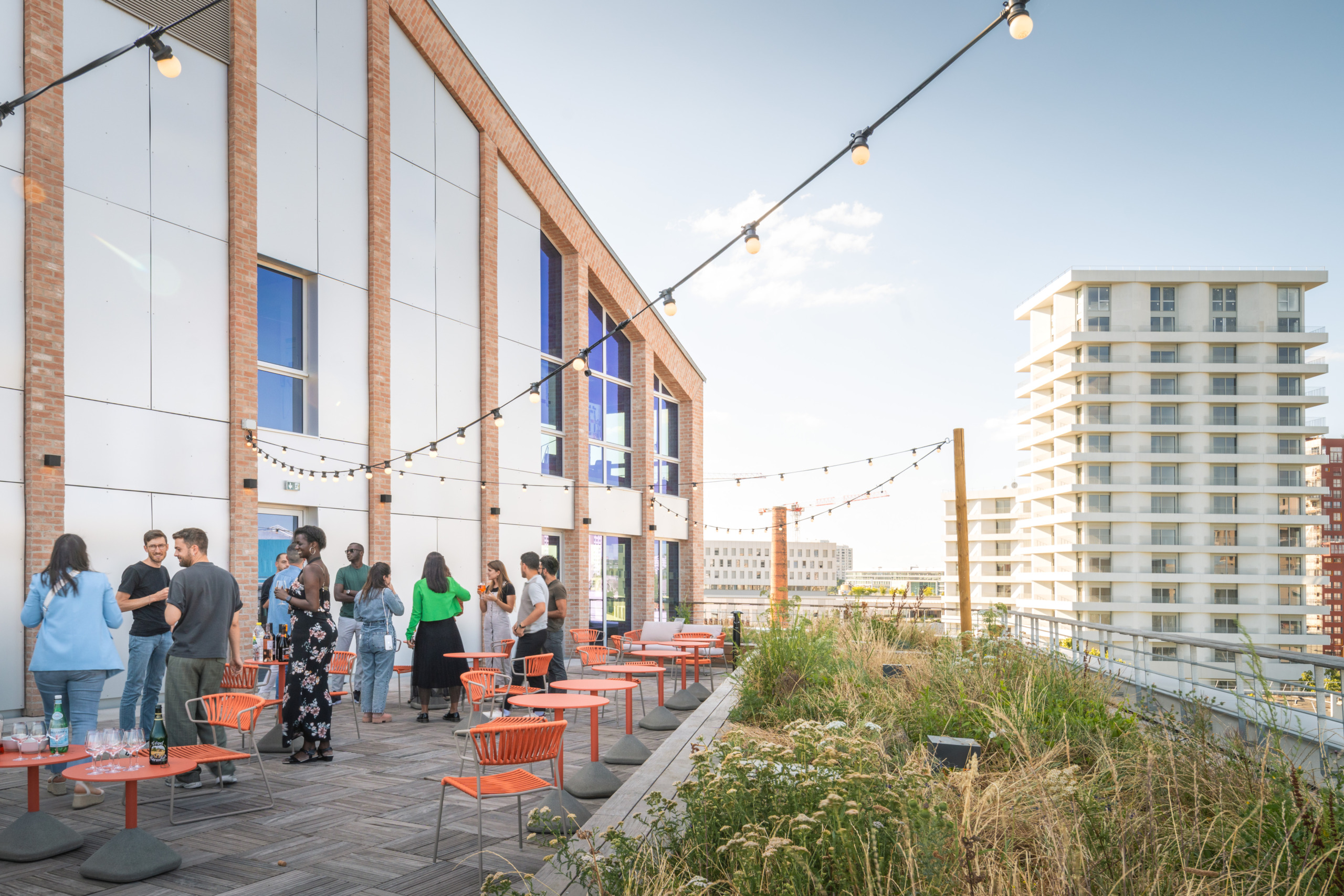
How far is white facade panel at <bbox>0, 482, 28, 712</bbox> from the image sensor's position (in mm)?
7512

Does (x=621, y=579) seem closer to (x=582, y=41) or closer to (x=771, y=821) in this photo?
(x=582, y=41)

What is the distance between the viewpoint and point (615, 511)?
1769 centimetres

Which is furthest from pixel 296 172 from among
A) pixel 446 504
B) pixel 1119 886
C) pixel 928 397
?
pixel 928 397

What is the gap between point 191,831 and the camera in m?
4.69

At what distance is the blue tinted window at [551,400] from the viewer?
1568 cm

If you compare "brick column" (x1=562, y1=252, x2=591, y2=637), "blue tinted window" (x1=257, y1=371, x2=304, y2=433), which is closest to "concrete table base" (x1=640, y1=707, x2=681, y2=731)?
"blue tinted window" (x1=257, y1=371, x2=304, y2=433)

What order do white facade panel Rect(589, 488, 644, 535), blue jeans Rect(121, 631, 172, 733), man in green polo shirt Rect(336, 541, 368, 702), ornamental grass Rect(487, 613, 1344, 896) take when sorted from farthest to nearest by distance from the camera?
white facade panel Rect(589, 488, 644, 535)
man in green polo shirt Rect(336, 541, 368, 702)
blue jeans Rect(121, 631, 172, 733)
ornamental grass Rect(487, 613, 1344, 896)

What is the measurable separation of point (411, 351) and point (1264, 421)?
70.1 m

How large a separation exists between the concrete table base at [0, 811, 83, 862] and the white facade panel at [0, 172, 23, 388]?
4.85 meters

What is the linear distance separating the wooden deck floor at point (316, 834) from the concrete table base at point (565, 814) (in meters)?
0.14

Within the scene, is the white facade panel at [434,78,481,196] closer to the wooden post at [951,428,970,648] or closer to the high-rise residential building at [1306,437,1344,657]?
the wooden post at [951,428,970,648]

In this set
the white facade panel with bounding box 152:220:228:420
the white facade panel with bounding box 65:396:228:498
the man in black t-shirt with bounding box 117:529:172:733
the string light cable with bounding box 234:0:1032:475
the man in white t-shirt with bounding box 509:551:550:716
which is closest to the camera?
the string light cable with bounding box 234:0:1032:475

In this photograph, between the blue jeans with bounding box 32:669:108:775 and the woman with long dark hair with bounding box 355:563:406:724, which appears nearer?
the blue jeans with bounding box 32:669:108:775

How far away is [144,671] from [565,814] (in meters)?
3.72
